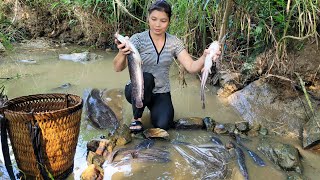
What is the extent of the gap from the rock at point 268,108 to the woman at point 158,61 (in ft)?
3.46

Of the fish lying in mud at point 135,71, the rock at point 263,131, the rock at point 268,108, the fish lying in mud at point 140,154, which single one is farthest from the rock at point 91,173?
the rock at point 268,108

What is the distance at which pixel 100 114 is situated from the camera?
388 cm

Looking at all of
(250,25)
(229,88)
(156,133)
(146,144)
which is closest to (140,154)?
(146,144)

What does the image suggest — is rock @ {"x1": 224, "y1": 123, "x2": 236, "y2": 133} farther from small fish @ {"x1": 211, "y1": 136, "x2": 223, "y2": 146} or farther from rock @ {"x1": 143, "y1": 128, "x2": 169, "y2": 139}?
rock @ {"x1": 143, "y1": 128, "x2": 169, "y2": 139}

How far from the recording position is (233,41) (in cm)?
474

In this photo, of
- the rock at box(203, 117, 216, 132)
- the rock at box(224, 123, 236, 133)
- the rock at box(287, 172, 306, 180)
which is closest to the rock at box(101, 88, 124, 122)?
the rock at box(203, 117, 216, 132)

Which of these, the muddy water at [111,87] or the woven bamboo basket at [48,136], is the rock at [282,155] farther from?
the woven bamboo basket at [48,136]

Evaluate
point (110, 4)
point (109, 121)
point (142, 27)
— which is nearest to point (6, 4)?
point (110, 4)

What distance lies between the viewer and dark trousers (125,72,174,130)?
3.42 metres

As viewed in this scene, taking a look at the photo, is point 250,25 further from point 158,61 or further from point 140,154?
point 140,154

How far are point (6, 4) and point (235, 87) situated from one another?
21.0 feet

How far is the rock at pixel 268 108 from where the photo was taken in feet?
11.8

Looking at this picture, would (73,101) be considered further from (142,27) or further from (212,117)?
(142,27)

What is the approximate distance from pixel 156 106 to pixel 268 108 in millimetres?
1367
